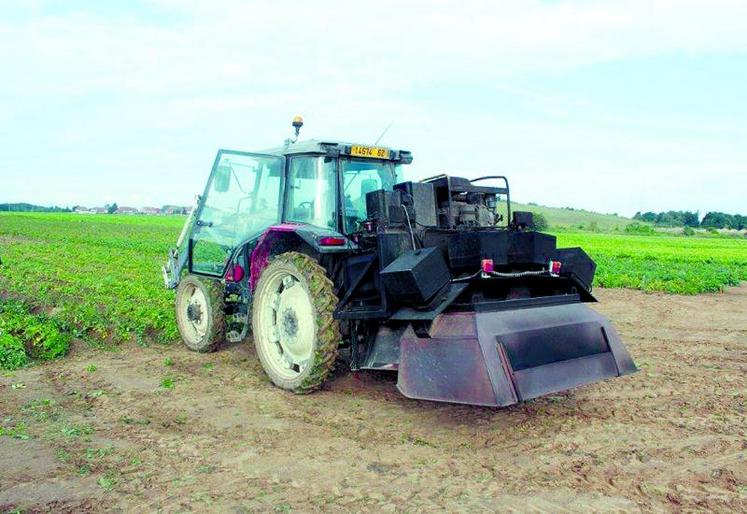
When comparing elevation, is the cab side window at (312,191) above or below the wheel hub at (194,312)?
above

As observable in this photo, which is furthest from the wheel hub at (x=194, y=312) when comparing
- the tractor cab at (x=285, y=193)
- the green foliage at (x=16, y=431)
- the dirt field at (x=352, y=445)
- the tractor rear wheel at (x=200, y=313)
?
the green foliage at (x=16, y=431)

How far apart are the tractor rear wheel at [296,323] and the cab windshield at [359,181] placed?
70 centimetres

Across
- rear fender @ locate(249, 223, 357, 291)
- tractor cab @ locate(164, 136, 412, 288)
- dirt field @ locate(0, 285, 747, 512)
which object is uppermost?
tractor cab @ locate(164, 136, 412, 288)

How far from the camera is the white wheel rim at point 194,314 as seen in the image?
7.38 m

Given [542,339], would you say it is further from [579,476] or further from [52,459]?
[52,459]

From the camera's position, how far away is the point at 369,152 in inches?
247

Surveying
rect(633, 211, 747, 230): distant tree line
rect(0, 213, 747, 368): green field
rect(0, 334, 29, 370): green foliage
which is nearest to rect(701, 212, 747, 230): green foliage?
rect(633, 211, 747, 230): distant tree line

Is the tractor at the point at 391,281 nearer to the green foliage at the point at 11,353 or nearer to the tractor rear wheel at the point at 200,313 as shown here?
the tractor rear wheel at the point at 200,313

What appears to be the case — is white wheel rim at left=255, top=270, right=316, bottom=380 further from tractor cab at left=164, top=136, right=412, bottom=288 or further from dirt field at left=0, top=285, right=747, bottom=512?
tractor cab at left=164, top=136, right=412, bottom=288

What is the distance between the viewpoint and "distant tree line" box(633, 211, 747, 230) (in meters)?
66.3

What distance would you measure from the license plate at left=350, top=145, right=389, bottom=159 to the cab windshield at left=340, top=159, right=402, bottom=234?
10cm

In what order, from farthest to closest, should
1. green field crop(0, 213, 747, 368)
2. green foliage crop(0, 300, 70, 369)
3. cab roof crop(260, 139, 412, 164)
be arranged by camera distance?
green field crop(0, 213, 747, 368), green foliage crop(0, 300, 70, 369), cab roof crop(260, 139, 412, 164)

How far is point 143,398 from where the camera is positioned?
5.61 metres

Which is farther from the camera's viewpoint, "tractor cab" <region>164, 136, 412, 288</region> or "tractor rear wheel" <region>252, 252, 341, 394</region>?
"tractor cab" <region>164, 136, 412, 288</region>
